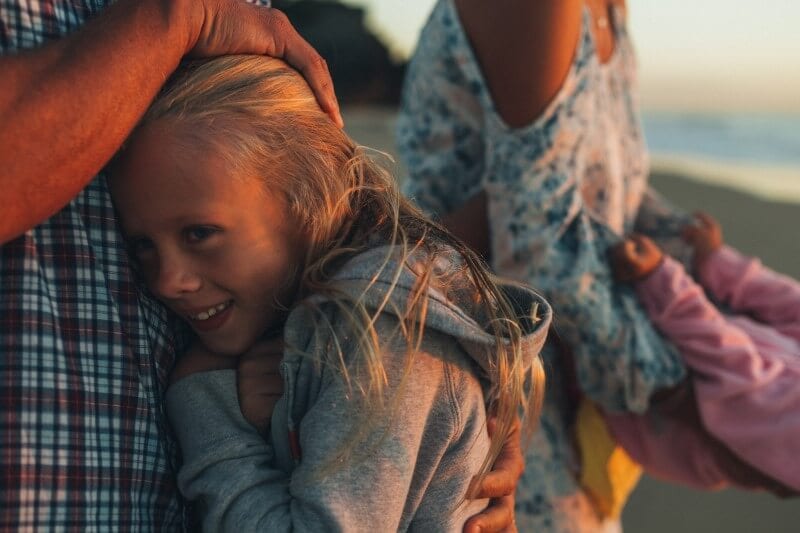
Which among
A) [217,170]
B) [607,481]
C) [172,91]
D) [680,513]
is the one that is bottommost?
[680,513]

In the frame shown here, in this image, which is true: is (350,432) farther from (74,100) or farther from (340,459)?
(74,100)

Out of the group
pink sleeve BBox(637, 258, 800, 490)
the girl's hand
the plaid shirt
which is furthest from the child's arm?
the plaid shirt

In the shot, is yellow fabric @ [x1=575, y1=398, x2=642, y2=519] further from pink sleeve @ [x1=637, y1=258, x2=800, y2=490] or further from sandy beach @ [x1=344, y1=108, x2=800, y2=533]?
sandy beach @ [x1=344, y1=108, x2=800, y2=533]

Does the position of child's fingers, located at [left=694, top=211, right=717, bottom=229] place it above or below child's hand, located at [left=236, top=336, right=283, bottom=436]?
below

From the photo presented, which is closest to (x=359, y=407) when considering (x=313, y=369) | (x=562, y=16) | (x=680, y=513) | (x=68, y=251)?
(x=313, y=369)

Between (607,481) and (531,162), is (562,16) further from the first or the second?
→ (607,481)

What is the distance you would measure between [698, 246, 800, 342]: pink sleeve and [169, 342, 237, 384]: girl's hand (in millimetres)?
1657

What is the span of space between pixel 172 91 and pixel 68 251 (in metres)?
0.30

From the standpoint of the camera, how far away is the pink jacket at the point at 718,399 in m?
2.22

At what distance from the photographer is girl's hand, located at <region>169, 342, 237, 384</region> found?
1410 millimetres

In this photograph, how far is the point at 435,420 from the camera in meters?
1.38

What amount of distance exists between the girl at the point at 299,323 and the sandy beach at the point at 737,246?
1.17ft

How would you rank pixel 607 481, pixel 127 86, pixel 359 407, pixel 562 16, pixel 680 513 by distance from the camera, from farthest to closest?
pixel 680 513, pixel 607 481, pixel 562 16, pixel 359 407, pixel 127 86

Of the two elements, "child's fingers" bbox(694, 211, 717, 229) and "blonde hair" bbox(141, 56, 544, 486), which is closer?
"blonde hair" bbox(141, 56, 544, 486)
